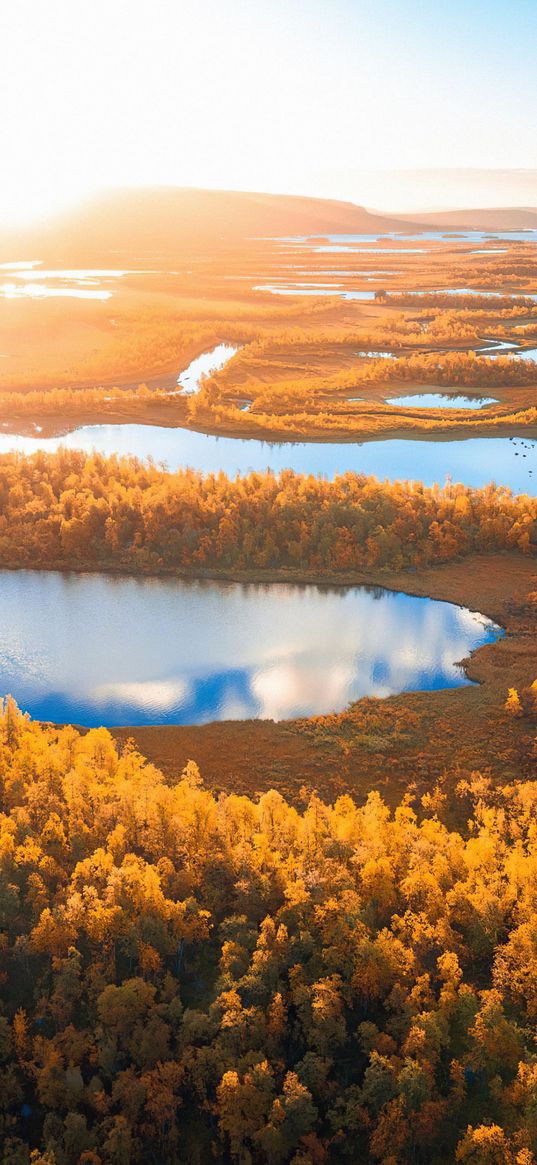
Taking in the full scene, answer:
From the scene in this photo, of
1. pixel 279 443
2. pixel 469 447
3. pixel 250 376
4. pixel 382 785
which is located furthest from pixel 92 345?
pixel 382 785

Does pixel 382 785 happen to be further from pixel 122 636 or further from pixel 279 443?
pixel 279 443

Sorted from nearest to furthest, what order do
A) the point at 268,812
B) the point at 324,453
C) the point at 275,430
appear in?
the point at 268,812
the point at 324,453
the point at 275,430

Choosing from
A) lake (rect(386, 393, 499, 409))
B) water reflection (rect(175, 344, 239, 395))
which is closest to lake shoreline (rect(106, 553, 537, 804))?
lake (rect(386, 393, 499, 409))

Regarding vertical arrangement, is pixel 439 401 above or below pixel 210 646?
above

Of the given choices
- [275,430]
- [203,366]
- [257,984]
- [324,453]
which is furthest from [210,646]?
[203,366]

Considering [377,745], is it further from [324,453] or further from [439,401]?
[439,401]

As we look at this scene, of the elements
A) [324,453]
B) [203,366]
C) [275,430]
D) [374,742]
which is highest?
[203,366]

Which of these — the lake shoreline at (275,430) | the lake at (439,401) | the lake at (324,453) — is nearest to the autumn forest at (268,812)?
the lake at (324,453)
